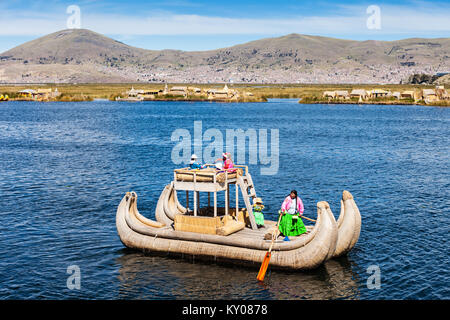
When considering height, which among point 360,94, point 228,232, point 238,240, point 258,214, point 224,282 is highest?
point 360,94

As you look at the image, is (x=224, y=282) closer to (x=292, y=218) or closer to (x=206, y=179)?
(x=292, y=218)

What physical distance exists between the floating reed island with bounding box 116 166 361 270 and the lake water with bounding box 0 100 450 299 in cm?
61

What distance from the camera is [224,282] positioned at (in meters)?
20.8

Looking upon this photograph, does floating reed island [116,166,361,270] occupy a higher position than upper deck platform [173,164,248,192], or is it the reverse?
upper deck platform [173,164,248,192]

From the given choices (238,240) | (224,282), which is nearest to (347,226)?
(238,240)

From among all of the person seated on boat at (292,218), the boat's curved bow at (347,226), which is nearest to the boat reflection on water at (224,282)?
the boat's curved bow at (347,226)

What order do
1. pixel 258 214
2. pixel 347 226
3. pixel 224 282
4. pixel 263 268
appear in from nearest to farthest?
pixel 263 268 < pixel 224 282 < pixel 347 226 < pixel 258 214

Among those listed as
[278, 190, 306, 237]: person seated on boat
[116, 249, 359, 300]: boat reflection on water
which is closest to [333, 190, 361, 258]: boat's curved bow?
[116, 249, 359, 300]: boat reflection on water

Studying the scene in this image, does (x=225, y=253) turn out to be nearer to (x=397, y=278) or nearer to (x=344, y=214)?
(x=344, y=214)

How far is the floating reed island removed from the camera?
20781 millimetres

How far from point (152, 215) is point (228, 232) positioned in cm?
993

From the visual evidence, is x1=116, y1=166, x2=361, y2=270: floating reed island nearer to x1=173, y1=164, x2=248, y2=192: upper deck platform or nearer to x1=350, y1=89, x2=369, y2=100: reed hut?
x1=173, y1=164, x2=248, y2=192: upper deck platform

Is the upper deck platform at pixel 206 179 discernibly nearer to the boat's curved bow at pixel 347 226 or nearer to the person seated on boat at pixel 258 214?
the person seated on boat at pixel 258 214

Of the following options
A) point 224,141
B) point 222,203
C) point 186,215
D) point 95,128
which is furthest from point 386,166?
point 95,128
